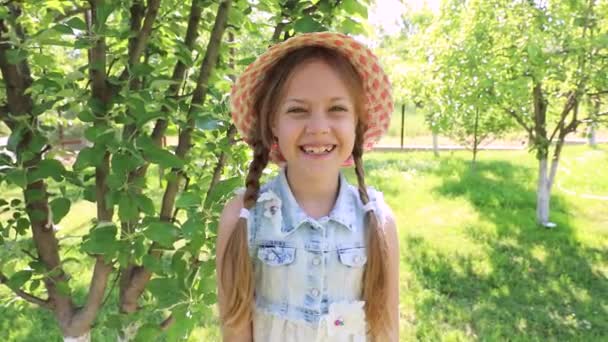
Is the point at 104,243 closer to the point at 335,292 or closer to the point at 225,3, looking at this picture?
the point at 335,292

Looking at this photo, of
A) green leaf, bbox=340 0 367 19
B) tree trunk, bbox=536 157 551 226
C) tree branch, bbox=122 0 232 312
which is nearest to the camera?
green leaf, bbox=340 0 367 19

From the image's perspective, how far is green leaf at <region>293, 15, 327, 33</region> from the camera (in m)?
1.45

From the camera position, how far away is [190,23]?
1.77m

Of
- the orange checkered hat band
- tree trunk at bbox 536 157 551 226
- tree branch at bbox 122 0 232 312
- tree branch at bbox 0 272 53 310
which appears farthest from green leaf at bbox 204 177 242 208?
tree trunk at bbox 536 157 551 226

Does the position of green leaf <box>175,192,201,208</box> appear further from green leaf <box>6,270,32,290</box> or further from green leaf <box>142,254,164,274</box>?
green leaf <box>6,270,32,290</box>

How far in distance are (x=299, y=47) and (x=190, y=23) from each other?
640 mm

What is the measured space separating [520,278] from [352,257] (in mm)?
3854

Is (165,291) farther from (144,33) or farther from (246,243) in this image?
(144,33)

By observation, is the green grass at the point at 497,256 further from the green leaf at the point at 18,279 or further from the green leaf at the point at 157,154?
the green leaf at the point at 157,154

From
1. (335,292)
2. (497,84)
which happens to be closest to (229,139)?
(335,292)

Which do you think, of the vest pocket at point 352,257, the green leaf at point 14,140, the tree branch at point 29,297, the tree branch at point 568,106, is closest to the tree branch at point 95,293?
the tree branch at point 29,297

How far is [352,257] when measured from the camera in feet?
4.27

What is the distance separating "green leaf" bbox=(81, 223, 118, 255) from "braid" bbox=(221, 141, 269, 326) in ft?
1.10

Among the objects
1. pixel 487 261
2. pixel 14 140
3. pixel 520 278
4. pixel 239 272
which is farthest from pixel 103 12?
pixel 487 261
